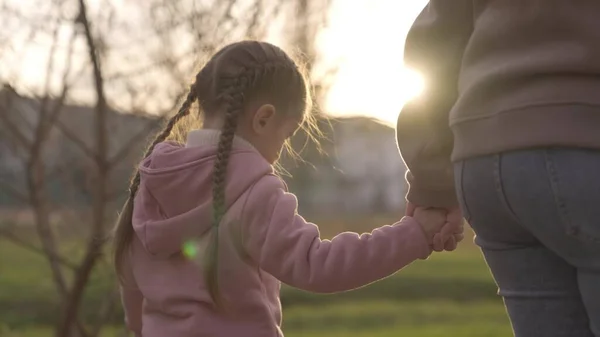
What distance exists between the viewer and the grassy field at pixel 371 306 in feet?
30.4

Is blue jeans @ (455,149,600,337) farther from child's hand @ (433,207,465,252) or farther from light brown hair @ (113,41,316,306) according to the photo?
light brown hair @ (113,41,316,306)

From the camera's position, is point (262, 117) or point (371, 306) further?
point (371, 306)

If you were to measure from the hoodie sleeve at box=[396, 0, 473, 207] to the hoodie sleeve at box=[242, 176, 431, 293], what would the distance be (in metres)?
0.12

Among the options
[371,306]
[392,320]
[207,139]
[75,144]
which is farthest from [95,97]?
[371,306]

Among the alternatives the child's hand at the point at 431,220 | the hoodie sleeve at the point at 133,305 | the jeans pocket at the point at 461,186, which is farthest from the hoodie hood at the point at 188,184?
the jeans pocket at the point at 461,186

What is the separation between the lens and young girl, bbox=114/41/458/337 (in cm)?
223

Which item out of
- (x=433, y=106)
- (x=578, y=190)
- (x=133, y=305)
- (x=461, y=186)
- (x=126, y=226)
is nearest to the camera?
(x=578, y=190)

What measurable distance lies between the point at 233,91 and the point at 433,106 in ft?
1.48

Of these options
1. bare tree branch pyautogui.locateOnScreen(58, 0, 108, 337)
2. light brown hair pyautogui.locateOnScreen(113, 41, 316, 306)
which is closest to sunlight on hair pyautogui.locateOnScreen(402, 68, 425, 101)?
light brown hair pyautogui.locateOnScreen(113, 41, 316, 306)

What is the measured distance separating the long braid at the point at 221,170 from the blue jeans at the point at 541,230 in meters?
0.55

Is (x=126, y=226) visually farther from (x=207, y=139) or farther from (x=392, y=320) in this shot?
(x=392, y=320)

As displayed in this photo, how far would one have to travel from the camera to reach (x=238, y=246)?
7.46 feet

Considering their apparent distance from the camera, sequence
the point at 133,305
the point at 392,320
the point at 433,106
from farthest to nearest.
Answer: the point at 392,320, the point at 133,305, the point at 433,106

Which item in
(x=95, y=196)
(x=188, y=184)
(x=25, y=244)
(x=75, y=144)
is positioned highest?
(x=188, y=184)
